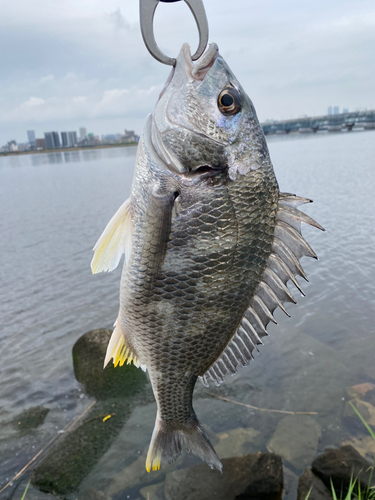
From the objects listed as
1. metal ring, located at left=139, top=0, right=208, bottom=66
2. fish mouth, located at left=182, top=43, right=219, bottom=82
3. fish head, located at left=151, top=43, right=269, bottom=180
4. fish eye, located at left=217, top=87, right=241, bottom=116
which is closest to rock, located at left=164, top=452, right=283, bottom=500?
fish head, located at left=151, top=43, right=269, bottom=180

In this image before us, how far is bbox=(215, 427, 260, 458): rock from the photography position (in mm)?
5484

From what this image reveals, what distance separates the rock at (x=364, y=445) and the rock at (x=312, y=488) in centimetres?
102

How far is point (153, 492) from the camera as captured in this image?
4.94 meters

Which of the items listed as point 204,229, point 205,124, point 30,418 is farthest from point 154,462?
point 30,418

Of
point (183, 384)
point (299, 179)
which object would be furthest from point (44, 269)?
point (299, 179)

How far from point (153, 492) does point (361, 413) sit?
3.56m

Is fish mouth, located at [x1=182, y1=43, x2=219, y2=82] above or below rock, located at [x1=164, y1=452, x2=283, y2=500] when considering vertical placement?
above

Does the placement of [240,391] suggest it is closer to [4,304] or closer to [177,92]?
[177,92]

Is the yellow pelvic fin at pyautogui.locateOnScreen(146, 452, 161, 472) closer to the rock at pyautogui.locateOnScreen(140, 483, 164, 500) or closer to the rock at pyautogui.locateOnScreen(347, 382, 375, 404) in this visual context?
the rock at pyautogui.locateOnScreen(140, 483, 164, 500)

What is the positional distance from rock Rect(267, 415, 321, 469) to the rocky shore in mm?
15

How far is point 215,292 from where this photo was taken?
6.82 ft

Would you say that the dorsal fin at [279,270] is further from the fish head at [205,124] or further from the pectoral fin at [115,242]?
the pectoral fin at [115,242]

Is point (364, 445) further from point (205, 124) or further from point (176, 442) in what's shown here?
point (205, 124)

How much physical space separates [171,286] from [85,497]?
169 inches
